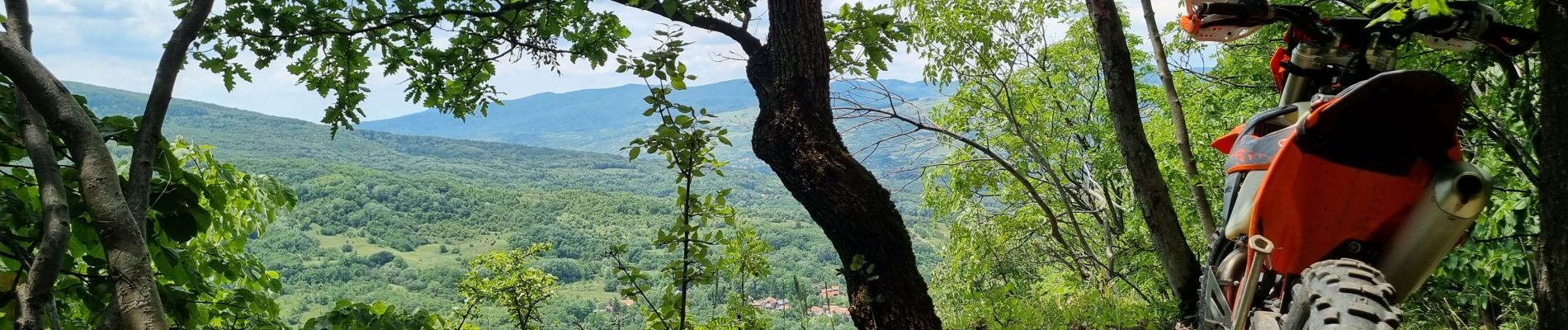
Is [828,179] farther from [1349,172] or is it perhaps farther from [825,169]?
[1349,172]

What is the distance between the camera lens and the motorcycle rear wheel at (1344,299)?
186cm

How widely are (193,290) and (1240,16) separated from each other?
315cm

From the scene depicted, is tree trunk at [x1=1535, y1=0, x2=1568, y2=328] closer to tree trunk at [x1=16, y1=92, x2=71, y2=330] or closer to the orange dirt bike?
the orange dirt bike

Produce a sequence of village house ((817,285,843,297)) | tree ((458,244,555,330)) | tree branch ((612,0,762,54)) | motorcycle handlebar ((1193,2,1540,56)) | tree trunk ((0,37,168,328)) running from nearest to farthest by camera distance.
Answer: tree trunk ((0,37,168,328))
motorcycle handlebar ((1193,2,1540,56))
tree branch ((612,0,762,54))
village house ((817,285,843,297))
tree ((458,244,555,330))

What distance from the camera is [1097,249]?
13.8m

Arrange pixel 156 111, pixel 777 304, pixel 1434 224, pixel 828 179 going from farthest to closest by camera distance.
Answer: pixel 777 304 < pixel 828 179 < pixel 1434 224 < pixel 156 111

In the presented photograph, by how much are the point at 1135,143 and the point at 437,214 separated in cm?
9829

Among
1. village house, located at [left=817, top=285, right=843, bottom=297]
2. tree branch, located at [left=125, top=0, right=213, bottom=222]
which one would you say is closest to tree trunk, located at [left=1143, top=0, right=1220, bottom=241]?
village house, located at [left=817, top=285, right=843, bottom=297]

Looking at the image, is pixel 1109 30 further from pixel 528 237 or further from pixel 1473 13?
pixel 528 237

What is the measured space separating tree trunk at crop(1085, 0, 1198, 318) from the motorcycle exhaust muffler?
90cm

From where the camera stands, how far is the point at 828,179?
98.9 inches

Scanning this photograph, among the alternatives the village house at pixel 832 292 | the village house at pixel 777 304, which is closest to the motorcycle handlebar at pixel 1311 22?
the village house at pixel 832 292

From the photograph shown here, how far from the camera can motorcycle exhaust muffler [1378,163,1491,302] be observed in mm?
1985

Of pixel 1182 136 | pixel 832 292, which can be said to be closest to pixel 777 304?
pixel 832 292
